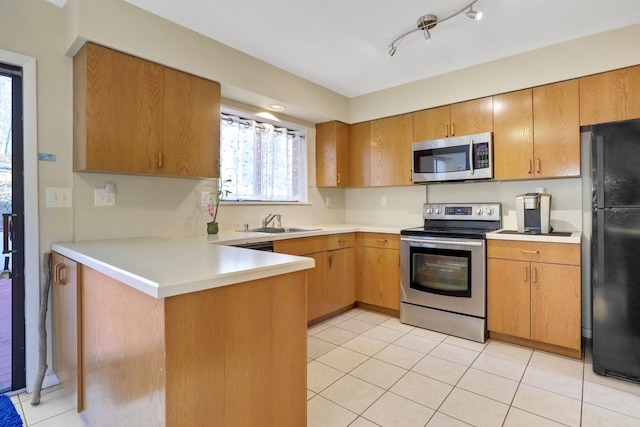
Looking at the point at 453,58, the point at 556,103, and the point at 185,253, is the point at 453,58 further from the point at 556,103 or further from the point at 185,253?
the point at 185,253

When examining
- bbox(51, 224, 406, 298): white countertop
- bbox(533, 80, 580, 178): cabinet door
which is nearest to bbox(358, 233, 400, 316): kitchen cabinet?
bbox(533, 80, 580, 178): cabinet door

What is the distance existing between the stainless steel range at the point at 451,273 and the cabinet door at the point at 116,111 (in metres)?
2.25

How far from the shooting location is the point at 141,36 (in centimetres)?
209

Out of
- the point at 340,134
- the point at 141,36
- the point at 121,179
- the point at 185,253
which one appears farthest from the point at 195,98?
the point at 340,134

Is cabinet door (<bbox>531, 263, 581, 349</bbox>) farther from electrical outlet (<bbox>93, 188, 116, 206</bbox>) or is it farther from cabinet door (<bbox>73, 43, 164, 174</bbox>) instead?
electrical outlet (<bbox>93, 188, 116, 206</bbox>)

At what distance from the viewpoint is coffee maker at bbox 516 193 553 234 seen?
2613mm

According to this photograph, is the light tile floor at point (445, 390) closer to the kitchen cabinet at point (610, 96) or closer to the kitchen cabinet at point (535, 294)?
the kitchen cabinet at point (535, 294)

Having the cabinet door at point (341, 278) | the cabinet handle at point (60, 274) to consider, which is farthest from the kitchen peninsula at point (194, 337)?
the cabinet door at point (341, 278)

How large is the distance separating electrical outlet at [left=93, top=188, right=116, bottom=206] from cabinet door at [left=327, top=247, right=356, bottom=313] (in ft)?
5.94

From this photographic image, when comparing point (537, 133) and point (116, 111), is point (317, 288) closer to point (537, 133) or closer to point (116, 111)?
point (116, 111)

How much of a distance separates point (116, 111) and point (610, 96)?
11.1 feet

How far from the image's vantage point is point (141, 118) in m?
2.12

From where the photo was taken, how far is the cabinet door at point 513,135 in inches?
107

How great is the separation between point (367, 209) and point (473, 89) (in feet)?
5.68
